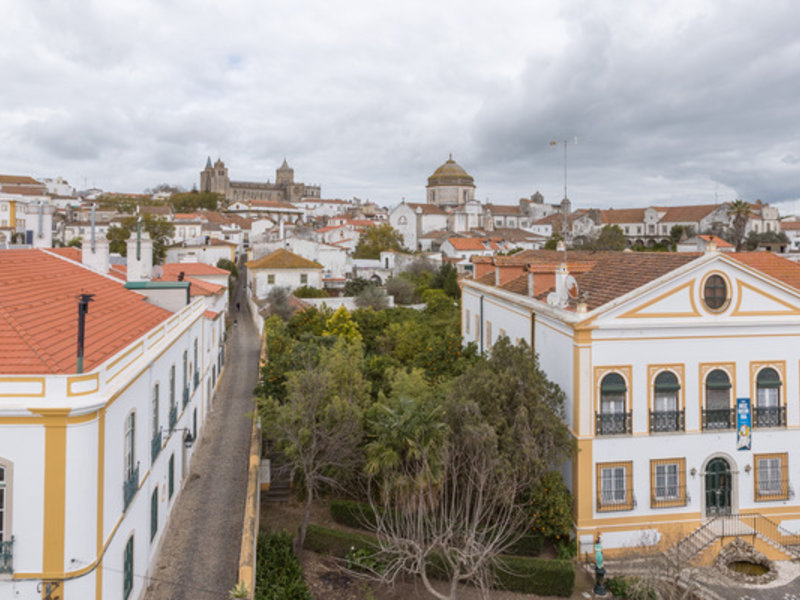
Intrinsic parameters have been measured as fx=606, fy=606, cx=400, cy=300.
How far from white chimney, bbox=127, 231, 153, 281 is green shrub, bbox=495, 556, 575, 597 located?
14864mm

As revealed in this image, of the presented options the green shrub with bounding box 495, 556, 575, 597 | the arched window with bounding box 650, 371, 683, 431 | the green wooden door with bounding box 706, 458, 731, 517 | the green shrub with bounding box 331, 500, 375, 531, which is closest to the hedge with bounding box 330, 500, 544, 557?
the green shrub with bounding box 331, 500, 375, 531

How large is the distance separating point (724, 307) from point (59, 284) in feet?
57.2

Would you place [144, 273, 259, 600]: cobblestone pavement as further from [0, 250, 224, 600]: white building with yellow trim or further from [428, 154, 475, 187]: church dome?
[428, 154, 475, 187]: church dome

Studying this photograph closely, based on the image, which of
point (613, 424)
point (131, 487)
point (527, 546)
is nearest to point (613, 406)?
point (613, 424)

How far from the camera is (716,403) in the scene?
17266 millimetres

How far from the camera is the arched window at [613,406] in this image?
16.7 m

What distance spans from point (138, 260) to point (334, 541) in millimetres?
11748

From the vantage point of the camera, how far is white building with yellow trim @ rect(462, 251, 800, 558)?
54.3 feet

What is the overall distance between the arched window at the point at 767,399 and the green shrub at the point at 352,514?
37.0 feet

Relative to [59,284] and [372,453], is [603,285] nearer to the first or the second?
[372,453]

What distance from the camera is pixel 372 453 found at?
51.0 feet

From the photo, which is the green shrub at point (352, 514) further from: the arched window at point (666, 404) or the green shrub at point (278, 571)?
the arched window at point (666, 404)

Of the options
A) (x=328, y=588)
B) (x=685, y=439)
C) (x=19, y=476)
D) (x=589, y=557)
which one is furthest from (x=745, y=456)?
(x=19, y=476)

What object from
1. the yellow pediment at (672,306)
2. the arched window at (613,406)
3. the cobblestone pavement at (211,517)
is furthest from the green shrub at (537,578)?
the yellow pediment at (672,306)
